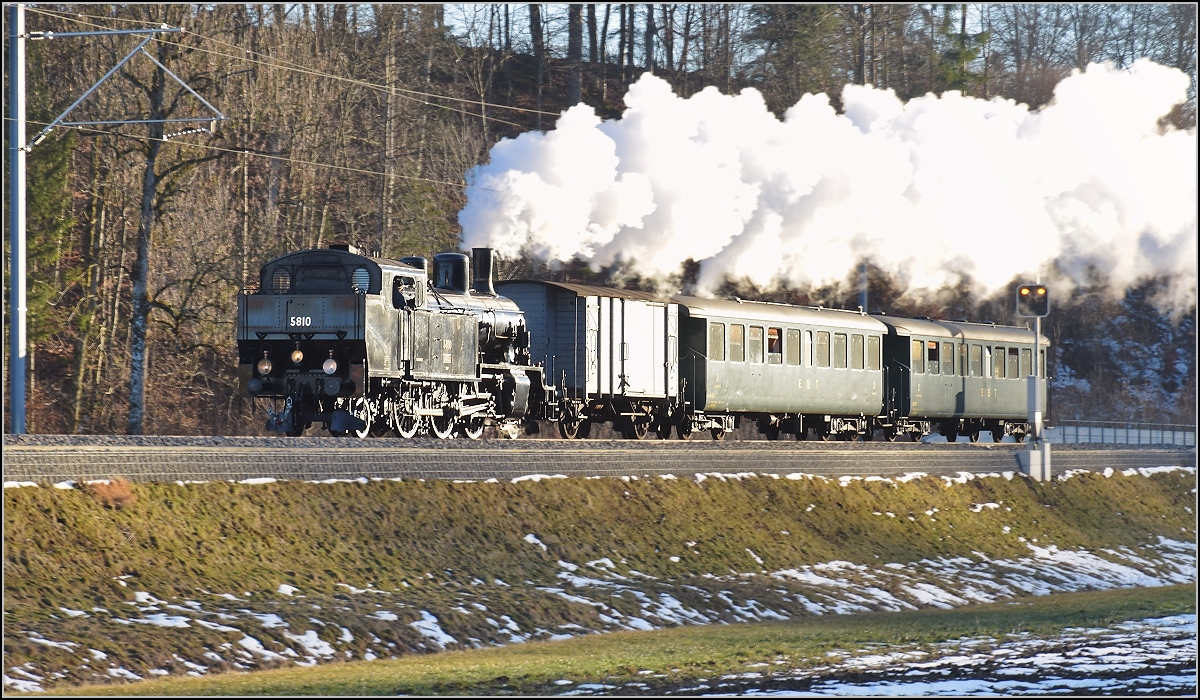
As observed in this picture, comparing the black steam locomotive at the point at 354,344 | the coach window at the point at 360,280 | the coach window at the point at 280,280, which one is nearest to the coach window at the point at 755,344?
the black steam locomotive at the point at 354,344

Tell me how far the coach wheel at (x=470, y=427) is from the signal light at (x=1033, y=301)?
1183 centimetres

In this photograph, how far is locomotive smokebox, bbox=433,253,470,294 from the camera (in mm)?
27470

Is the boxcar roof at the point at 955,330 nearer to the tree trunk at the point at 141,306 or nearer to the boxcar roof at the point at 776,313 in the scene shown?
the boxcar roof at the point at 776,313

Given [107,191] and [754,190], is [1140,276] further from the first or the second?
[107,191]

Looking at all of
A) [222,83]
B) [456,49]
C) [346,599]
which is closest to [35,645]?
[346,599]

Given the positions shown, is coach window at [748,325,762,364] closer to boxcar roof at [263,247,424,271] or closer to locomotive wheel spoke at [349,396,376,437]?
boxcar roof at [263,247,424,271]

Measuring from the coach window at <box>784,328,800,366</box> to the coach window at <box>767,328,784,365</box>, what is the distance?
0.18 m

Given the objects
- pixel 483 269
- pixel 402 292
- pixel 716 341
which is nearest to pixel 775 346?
pixel 716 341

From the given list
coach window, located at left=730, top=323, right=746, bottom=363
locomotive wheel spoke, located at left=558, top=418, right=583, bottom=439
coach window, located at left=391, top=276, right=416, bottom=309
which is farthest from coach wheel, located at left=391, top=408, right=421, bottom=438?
coach window, located at left=730, top=323, right=746, bottom=363

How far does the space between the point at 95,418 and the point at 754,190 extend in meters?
16.5

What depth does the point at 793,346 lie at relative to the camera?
33625mm

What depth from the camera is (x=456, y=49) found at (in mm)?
61344

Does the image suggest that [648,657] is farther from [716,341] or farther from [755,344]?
[755,344]

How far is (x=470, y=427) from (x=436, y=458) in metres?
6.20
